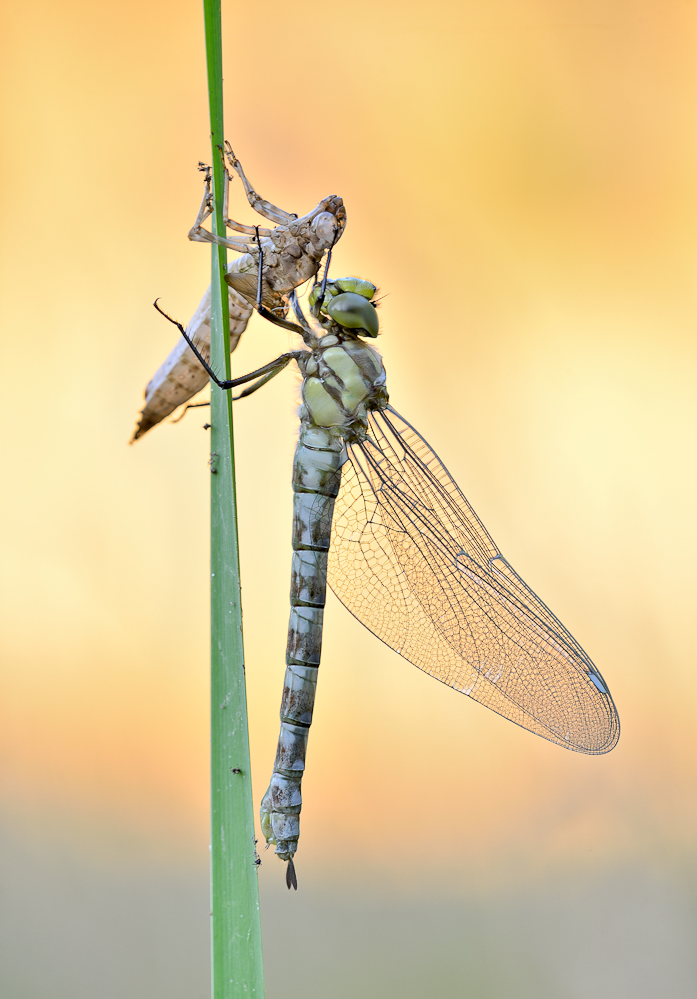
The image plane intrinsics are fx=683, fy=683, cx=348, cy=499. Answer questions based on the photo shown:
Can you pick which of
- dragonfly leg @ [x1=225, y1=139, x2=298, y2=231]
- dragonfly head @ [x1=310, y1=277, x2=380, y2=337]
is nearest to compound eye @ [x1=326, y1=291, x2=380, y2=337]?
dragonfly head @ [x1=310, y1=277, x2=380, y2=337]

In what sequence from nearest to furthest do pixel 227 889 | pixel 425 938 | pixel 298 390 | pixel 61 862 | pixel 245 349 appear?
pixel 227 889 < pixel 298 390 < pixel 245 349 < pixel 61 862 < pixel 425 938

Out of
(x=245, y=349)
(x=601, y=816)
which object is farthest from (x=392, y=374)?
(x=601, y=816)

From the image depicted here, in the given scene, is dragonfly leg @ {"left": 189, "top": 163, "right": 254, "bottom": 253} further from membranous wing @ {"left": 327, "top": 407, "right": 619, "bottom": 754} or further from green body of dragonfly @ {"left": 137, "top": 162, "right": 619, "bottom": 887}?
membranous wing @ {"left": 327, "top": 407, "right": 619, "bottom": 754}

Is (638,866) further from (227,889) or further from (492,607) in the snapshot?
(227,889)

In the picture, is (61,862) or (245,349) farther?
(61,862)

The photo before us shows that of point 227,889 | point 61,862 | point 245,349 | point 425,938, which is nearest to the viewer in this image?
point 227,889

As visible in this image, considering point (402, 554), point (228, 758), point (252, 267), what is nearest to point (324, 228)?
point (252, 267)

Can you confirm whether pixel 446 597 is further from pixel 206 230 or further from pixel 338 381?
pixel 206 230
